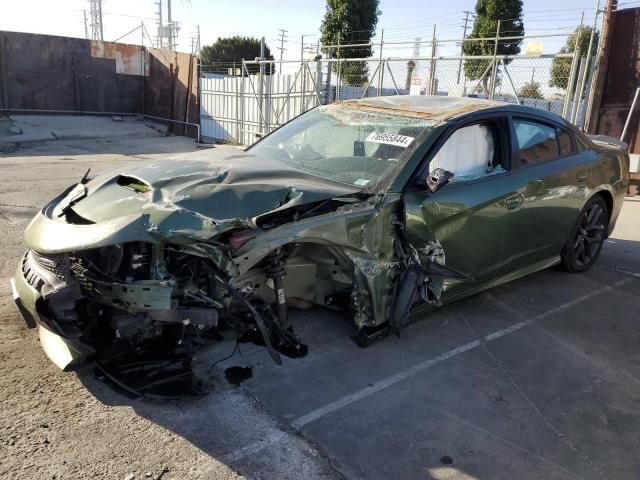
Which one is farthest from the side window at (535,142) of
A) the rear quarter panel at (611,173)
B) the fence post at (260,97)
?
the fence post at (260,97)

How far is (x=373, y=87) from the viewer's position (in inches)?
544

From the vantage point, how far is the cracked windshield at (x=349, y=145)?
370 cm

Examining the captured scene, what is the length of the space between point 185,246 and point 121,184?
100 cm

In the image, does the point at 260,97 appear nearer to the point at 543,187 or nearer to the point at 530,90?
the point at 530,90

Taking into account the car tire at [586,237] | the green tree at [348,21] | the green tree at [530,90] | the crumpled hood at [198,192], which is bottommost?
the car tire at [586,237]

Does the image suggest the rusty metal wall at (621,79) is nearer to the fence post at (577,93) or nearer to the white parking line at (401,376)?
the fence post at (577,93)

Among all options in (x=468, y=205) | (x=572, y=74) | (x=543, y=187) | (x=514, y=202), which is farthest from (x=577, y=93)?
(x=468, y=205)

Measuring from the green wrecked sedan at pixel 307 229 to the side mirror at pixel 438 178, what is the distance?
0.01 m

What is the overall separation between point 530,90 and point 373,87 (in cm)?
384

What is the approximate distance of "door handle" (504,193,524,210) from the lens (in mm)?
4141

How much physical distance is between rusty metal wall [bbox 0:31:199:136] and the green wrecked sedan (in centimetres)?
1536

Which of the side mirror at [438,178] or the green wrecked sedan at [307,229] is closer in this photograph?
the green wrecked sedan at [307,229]

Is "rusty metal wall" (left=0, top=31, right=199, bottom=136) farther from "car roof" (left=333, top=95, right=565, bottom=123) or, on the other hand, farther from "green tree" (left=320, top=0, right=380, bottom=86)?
"car roof" (left=333, top=95, right=565, bottom=123)

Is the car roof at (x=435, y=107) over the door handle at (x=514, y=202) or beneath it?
over
